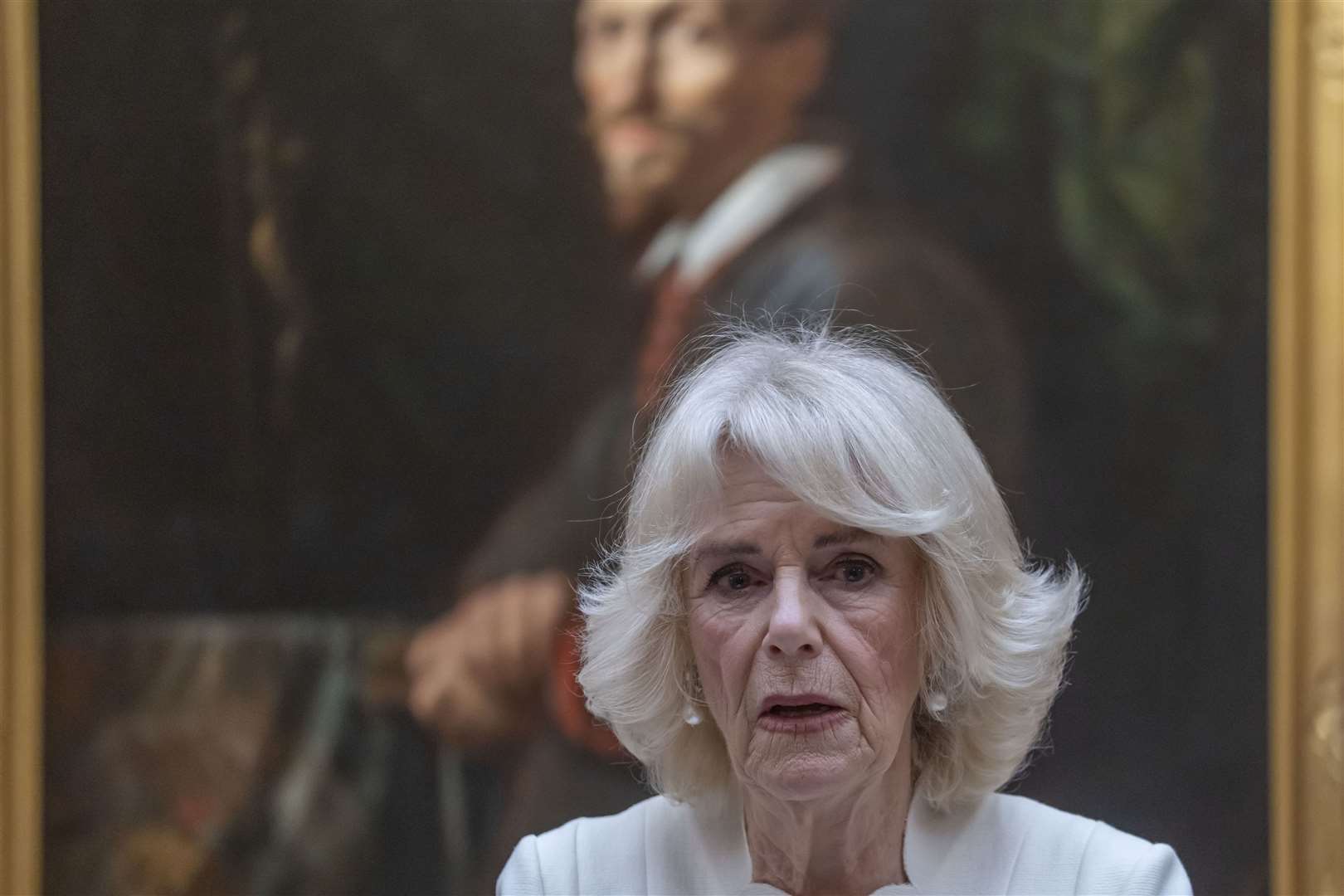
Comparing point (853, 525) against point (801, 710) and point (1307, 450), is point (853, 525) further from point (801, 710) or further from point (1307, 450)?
point (1307, 450)

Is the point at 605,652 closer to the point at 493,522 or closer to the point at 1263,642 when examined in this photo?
the point at 493,522

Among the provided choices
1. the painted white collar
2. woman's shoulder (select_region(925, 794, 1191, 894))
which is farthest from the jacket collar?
the painted white collar

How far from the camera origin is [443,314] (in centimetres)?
629

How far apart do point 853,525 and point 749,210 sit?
13.6 feet

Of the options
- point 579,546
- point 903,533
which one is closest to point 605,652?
point 903,533

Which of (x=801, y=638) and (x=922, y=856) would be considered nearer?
(x=801, y=638)

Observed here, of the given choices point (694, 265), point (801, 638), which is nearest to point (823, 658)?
point (801, 638)

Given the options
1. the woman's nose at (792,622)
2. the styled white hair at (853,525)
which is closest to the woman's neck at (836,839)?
the styled white hair at (853,525)

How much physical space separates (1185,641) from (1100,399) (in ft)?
3.37

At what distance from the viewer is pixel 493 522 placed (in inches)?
247

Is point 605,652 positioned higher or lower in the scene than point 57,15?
lower

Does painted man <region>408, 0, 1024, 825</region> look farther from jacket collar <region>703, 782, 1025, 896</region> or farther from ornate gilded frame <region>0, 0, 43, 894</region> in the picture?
jacket collar <region>703, 782, 1025, 896</region>

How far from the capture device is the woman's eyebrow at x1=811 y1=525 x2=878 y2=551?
2432 millimetres

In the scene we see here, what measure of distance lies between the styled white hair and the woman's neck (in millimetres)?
105
